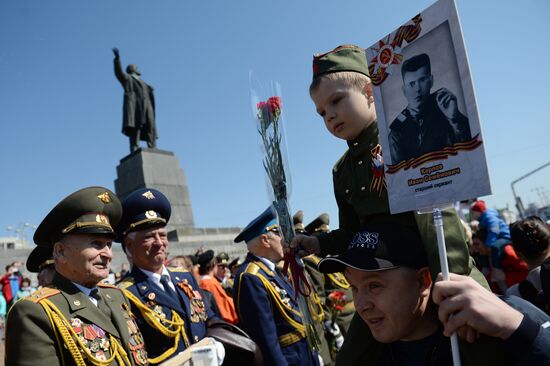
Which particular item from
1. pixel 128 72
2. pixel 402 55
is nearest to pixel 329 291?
pixel 402 55

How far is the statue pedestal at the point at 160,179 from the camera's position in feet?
58.6

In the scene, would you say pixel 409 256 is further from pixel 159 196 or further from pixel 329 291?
pixel 329 291

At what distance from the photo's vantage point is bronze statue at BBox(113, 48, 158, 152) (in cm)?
1987

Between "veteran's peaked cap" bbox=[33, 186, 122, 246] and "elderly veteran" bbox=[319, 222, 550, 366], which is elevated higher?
"veteran's peaked cap" bbox=[33, 186, 122, 246]

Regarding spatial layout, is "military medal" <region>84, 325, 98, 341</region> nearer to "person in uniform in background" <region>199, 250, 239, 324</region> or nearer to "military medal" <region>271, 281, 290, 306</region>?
"military medal" <region>271, 281, 290, 306</region>

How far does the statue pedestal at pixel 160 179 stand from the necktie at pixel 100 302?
583 inches

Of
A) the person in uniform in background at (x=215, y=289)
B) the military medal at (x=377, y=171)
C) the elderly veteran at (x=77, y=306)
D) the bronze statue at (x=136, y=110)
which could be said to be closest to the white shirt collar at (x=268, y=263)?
the elderly veteran at (x=77, y=306)

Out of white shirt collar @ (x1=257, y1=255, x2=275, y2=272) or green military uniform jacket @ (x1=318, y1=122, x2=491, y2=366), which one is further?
white shirt collar @ (x1=257, y1=255, x2=275, y2=272)

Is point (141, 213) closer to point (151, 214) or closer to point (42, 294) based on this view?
point (151, 214)

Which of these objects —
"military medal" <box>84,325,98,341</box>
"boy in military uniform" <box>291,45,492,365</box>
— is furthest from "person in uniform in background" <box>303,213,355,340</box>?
"military medal" <box>84,325,98,341</box>

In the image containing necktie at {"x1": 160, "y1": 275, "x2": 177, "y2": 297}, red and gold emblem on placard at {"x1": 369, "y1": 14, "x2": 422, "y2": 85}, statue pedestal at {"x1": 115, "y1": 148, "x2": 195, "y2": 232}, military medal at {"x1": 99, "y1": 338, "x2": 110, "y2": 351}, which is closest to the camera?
red and gold emblem on placard at {"x1": 369, "y1": 14, "x2": 422, "y2": 85}

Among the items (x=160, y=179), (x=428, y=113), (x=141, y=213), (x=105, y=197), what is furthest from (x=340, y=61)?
(x=160, y=179)

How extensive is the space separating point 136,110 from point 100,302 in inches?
730

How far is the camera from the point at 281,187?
2.46 m
